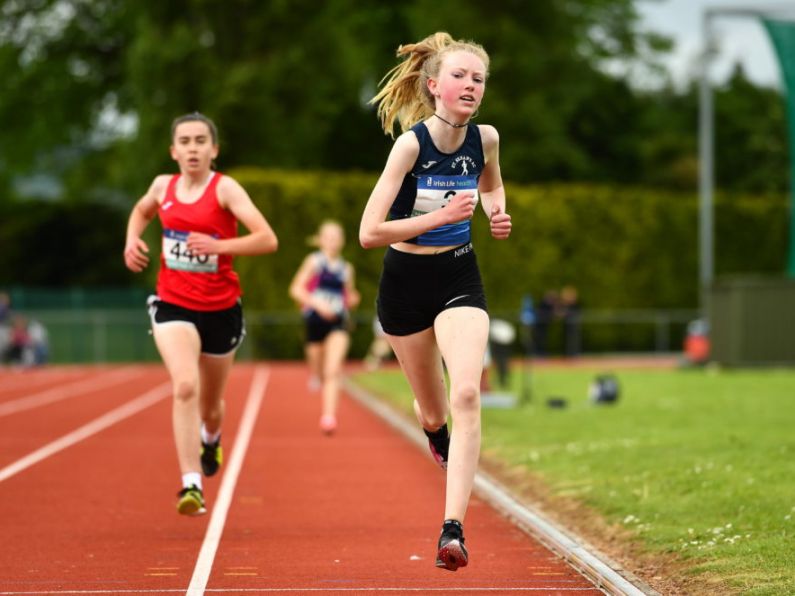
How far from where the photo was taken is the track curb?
6.01 metres

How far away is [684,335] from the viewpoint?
128 feet

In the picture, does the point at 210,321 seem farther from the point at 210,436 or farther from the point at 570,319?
the point at 570,319

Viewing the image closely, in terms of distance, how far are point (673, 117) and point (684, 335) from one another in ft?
75.7

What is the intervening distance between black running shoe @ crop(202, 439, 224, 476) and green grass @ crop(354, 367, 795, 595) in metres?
2.18

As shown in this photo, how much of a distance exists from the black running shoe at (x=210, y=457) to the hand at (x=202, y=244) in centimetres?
184

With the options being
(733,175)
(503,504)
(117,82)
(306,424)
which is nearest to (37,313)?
(117,82)

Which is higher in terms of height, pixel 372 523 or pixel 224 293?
pixel 224 293

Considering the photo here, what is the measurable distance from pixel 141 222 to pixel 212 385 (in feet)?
3.57

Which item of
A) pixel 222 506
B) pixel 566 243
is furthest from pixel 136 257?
pixel 566 243

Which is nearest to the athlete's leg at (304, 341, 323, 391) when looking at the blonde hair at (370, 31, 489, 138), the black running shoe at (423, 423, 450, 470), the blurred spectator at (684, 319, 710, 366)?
the black running shoe at (423, 423, 450, 470)

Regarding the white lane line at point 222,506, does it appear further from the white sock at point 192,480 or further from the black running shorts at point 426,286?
the black running shorts at point 426,286

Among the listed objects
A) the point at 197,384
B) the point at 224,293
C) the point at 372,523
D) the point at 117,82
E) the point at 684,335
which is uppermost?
the point at 117,82

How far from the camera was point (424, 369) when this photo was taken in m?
6.54

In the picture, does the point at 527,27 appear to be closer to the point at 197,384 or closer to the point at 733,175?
the point at 733,175
